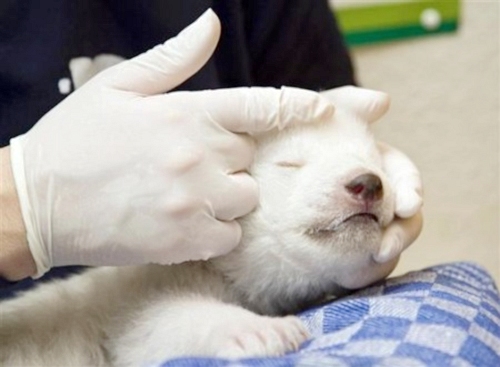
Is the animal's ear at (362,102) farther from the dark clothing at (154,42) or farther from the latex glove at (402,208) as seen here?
the dark clothing at (154,42)

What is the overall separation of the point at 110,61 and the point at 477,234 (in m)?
1.11

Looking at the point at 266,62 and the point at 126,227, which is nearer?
the point at 126,227

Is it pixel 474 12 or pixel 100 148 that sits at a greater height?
pixel 100 148

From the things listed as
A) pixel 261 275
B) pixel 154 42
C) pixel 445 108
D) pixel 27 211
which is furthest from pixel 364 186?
pixel 445 108

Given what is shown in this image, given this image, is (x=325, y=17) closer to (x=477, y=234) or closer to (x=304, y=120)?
(x=304, y=120)

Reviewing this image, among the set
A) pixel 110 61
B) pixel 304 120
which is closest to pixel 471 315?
pixel 304 120

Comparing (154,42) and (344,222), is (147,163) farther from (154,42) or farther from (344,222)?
(154,42)

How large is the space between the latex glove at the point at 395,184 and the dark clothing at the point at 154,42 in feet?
0.74

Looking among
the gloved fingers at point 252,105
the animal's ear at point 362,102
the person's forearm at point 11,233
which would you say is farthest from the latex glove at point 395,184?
the person's forearm at point 11,233

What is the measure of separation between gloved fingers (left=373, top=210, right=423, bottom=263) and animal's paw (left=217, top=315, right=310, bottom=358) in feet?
0.42

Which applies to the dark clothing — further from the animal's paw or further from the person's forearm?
the animal's paw

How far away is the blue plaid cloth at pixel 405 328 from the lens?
0.69m

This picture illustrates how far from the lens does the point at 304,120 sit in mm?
901

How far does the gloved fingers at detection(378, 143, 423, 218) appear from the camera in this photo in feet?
3.04
